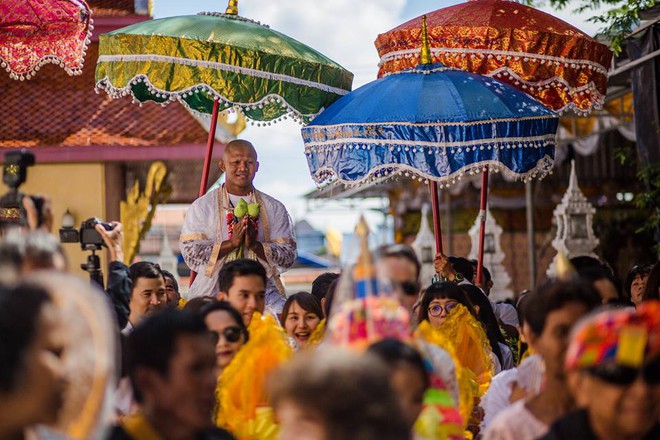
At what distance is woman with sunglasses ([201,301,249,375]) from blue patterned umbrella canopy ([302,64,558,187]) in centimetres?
319

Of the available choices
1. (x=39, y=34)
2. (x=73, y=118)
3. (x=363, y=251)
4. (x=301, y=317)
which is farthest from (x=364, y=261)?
(x=73, y=118)

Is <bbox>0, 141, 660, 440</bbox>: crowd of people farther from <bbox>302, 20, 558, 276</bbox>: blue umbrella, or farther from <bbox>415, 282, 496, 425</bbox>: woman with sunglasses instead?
<bbox>302, 20, 558, 276</bbox>: blue umbrella

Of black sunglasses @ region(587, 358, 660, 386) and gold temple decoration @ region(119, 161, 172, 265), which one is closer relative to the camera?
black sunglasses @ region(587, 358, 660, 386)

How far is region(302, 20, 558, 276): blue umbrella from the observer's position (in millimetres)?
8344

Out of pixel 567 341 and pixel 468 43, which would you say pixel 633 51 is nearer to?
pixel 468 43

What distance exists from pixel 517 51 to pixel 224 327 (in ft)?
16.4

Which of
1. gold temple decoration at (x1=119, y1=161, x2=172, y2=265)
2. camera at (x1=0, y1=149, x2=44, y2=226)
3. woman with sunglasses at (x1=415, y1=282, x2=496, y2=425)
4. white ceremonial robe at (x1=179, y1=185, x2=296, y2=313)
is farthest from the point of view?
gold temple decoration at (x1=119, y1=161, x2=172, y2=265)

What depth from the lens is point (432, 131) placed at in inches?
328

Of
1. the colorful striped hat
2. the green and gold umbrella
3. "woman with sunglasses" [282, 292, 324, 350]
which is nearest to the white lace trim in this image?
the green and gold umbrella

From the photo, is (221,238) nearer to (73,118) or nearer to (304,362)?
(304,362)

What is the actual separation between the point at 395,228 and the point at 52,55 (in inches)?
846

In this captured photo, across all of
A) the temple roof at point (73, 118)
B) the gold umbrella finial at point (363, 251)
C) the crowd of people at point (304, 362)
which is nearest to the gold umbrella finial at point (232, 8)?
the crowd of people at point (304, 362)

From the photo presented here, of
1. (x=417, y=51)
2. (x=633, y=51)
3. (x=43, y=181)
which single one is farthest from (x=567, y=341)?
(x=43, y=181)

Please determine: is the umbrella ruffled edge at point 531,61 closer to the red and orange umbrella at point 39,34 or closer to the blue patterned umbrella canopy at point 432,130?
the blue patterned umbrella canopy at point 432,130
